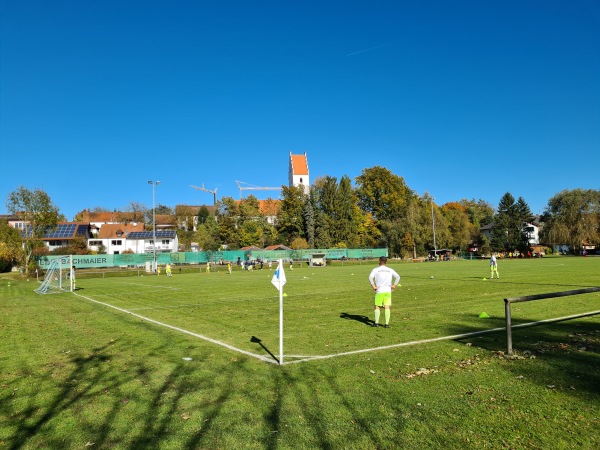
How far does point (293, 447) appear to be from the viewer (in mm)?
4449

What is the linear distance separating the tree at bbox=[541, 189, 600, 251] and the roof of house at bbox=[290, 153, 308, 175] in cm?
8309

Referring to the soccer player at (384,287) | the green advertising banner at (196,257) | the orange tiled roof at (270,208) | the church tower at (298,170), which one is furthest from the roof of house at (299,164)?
the soccer player at (384,287)

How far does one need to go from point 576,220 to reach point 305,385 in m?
86.1

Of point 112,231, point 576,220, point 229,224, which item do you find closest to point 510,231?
point 576,220

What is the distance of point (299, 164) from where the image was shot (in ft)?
487

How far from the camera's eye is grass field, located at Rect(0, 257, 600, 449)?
15.6 feet

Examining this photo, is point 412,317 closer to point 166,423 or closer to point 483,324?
point 483,324

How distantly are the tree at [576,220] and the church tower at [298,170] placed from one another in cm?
7977

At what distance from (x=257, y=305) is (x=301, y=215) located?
73630 millimetres

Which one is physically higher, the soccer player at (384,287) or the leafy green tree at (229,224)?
the leafy green tree at (229,224)

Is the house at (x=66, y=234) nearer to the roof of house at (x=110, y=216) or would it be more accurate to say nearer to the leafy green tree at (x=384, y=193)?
the roof of house at (x=110, y=216)

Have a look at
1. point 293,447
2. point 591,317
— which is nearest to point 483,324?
point 591,317

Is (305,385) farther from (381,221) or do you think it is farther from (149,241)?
(149,241)

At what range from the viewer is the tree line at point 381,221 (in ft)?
256
